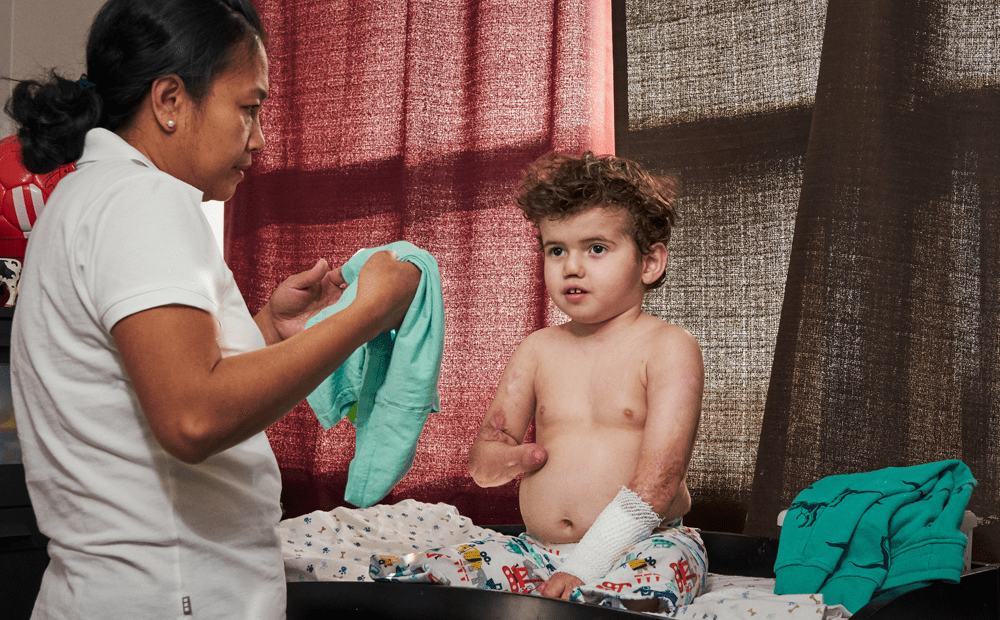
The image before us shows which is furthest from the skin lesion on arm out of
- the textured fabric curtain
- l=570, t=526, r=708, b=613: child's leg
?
the textured fabric curtain

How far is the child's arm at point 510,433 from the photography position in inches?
45.4

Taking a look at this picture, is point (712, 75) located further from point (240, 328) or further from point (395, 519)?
point (240, 328)

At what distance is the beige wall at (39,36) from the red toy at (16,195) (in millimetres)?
768

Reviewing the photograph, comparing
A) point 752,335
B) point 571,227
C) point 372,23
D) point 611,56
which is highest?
point 372,23

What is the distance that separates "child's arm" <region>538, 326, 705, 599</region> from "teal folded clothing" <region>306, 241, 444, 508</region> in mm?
261

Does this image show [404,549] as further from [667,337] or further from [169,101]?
[169,101]

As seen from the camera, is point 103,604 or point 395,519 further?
point 395,519

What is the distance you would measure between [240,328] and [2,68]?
1804 millimetres

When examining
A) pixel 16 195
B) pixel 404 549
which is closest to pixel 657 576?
pixel 404 549

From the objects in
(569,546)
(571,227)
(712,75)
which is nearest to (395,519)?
(569,546)

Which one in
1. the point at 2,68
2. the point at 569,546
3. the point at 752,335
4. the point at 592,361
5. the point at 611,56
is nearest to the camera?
the point at 569,546

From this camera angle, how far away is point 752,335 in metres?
1.36

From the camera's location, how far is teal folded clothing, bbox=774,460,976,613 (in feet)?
2.92

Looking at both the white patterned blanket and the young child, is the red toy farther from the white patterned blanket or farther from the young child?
the young child
